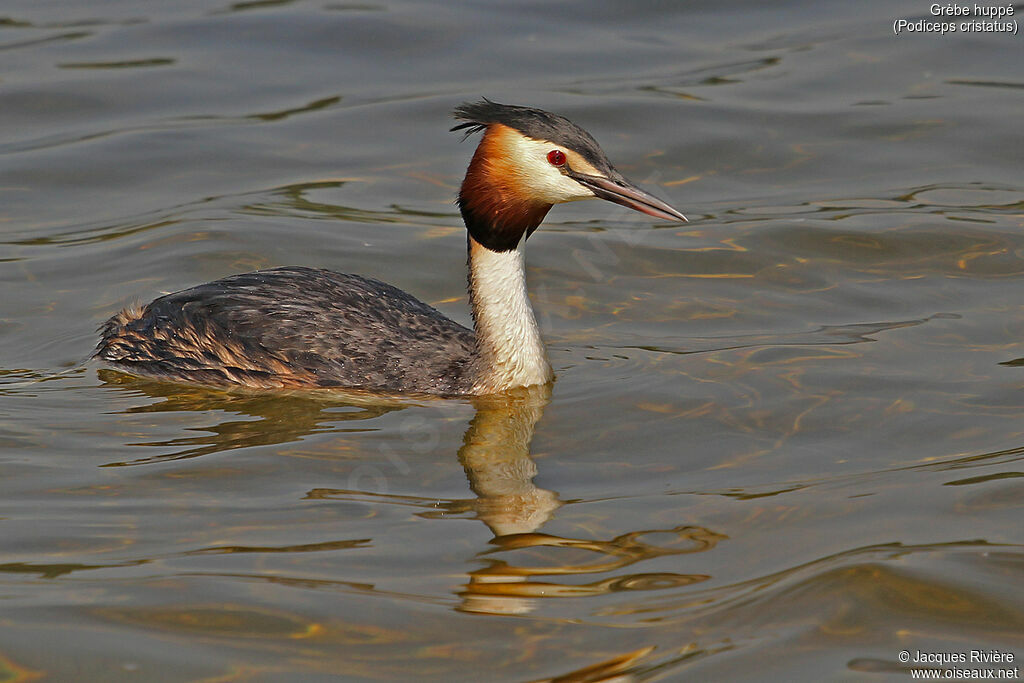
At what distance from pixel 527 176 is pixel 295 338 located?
1504mm

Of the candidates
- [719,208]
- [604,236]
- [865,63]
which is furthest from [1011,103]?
[604,236]

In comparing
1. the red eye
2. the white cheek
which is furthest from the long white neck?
the red eye

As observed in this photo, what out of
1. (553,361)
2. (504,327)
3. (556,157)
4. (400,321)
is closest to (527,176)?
(556,157)

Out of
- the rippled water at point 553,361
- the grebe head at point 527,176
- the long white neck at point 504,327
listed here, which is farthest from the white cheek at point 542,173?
the rippled water at point 553,361

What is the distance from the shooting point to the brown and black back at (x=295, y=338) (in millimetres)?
7801

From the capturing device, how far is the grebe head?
287 inches

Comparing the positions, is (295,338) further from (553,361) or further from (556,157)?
(556,157)

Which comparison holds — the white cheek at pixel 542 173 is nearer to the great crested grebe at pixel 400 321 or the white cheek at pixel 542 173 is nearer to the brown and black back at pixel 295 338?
the great crested grebe at pixel 400 321

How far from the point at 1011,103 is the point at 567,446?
6594mm

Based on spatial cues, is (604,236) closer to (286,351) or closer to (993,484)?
(286,351)

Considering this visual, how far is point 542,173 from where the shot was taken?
7402 mm

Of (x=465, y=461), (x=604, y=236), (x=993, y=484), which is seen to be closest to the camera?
(x=993, y=484)

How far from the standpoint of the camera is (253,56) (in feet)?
43.2

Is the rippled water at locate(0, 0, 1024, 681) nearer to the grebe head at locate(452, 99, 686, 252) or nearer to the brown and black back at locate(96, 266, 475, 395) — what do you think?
the brown and black back at locate(96, 266, 475, 395)
